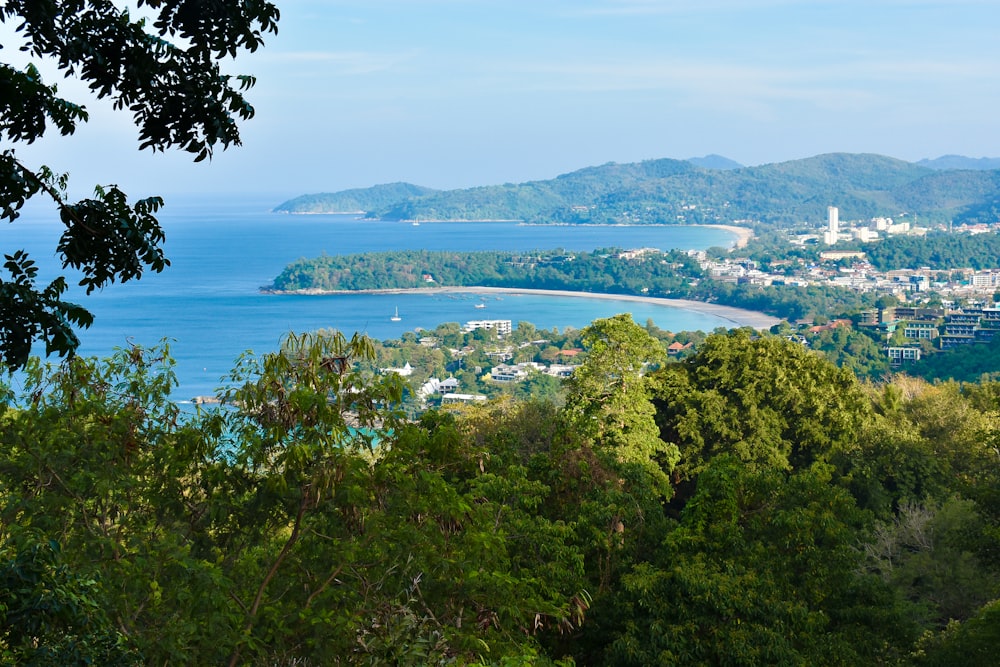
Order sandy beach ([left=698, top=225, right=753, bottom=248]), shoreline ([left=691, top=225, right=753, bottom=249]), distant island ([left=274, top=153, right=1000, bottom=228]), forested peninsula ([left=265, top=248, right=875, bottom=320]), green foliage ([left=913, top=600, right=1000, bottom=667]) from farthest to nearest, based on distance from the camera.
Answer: distant island ([left=274, top=153, right=1000, bottom=228])
sandy beach ([left=698, top=225, right=753, bottom=248])
shoreline ([left=691, top=225, right=753, bottom=249])
forested peninsula ([left=265, top=248, right=875, bottom=320])
green foliage ([left=913, top=600, right=1000, bottom=667])

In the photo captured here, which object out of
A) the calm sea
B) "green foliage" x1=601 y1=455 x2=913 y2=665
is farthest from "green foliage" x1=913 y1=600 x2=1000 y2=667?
the calm sea

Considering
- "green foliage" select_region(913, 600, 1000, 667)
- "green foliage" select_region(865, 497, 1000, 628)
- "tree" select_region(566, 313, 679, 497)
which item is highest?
"tree" select_region(566, 313, 679, 497)

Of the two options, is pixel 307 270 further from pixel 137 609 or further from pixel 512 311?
pixel 137 609

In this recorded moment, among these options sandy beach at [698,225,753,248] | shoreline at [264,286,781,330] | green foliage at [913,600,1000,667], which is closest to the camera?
green foliage at [913,600,1000,667]

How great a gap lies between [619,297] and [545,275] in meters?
8.42

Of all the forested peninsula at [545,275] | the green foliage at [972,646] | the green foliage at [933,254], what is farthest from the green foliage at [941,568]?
the green foliage at [933,254]

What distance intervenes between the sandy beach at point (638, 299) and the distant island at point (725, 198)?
248 feet

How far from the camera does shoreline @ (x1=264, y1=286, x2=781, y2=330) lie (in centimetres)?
6319

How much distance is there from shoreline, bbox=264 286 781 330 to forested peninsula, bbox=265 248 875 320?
0.66 m

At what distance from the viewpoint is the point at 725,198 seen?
175000 millimetres

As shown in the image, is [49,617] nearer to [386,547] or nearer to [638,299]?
[386,547]

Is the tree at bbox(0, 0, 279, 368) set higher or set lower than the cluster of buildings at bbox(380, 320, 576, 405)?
higher

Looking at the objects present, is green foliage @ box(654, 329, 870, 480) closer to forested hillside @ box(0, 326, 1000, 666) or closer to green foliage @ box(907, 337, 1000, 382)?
forested hillside @ box(0, 326, 1000, 666)

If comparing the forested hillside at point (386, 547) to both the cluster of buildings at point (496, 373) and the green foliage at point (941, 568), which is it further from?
the cluster of buildings at point (496, 373)
